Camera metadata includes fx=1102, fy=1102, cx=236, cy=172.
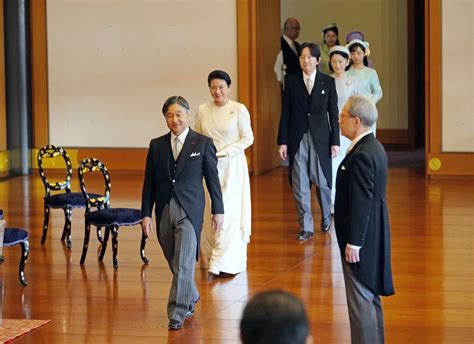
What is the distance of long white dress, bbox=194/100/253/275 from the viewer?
24.9ft

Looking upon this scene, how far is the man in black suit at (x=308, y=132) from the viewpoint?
8.90 m

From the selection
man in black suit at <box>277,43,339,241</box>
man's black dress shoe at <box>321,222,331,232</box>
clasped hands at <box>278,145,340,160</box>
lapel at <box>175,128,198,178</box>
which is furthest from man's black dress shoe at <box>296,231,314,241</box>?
lapel at <box>175,128,198,178</box>

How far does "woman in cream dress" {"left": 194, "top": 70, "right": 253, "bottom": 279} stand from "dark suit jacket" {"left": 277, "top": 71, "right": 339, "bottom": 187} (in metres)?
1.29

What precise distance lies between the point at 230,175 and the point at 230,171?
3 centimetres

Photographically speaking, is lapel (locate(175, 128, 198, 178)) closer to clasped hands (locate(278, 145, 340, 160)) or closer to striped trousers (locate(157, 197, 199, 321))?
striped trousers (locate(157, 197, 199, 321))

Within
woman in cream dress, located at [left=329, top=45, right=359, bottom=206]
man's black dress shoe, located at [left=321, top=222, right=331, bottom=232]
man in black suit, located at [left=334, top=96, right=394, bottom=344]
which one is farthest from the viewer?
woman in cream dress, located at [left=329, top=45, right=359, bottom=206]

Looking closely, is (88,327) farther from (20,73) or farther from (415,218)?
(20,73)

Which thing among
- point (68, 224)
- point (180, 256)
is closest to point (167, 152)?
point (180, 256)

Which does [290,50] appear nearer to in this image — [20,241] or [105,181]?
[105,181]

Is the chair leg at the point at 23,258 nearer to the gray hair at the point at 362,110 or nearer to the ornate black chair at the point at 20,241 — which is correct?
the ornate black chair at the point at 20,241

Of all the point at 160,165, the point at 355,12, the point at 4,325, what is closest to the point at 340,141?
the point at 160,165

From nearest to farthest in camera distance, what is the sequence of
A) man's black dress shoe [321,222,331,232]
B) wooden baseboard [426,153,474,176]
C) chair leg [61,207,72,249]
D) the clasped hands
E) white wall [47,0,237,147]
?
1. chair leg [61,207,72,249]
2. the clasped hands
3. man's black dress shoe [321,222,331,232]
4. wooden baseboard [426,153,474,176]
5. white wall [47,0,237,147]

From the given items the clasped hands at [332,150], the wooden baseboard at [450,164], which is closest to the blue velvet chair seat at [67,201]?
the clasped hands at [332,150]

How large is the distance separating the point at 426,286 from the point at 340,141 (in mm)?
2586
